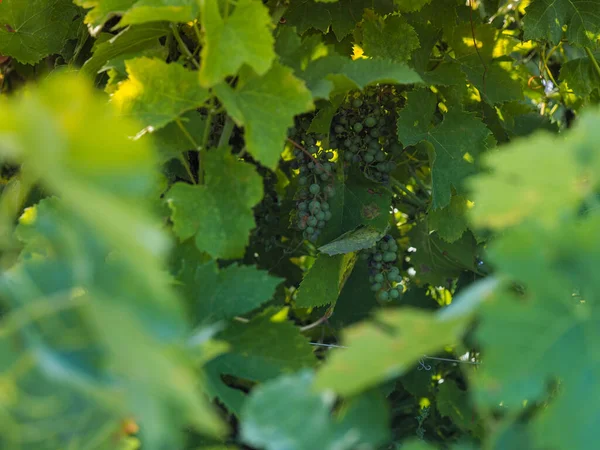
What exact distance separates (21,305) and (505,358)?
370mm

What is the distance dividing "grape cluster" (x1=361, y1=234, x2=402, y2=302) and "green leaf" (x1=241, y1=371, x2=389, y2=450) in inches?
30.2

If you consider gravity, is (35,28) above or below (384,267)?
above

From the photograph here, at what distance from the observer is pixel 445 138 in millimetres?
1320

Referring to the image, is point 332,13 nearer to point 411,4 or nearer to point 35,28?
point 411,4

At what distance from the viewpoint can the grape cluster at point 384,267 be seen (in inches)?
54.3

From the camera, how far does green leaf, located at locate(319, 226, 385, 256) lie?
127 centimetres

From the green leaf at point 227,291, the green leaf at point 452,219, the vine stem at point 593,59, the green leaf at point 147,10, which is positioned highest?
the green leaf at point 147,10

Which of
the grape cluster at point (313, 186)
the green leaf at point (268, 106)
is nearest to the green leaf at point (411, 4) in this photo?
the grape cluster at point (313, 186)

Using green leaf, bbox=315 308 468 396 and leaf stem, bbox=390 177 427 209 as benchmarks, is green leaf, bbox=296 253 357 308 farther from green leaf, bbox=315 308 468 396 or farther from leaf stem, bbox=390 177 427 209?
green leaf, bbox=315 308 468 396

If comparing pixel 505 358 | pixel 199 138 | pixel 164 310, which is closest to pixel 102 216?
pixel 164 310

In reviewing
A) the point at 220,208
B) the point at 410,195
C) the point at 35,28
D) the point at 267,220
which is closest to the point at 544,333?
the point at 220,208

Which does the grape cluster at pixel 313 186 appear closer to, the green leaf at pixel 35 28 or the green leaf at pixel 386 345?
the green leaf at pixel 35 28

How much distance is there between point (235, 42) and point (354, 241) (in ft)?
1.62

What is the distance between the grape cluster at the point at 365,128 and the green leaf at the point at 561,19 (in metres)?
0.31
